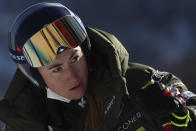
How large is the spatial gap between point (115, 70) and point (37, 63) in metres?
0.39

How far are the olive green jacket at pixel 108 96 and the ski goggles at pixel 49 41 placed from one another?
18 cm

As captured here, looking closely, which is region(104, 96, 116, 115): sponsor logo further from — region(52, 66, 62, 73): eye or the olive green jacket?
region(52, 66, 62, 73): eye

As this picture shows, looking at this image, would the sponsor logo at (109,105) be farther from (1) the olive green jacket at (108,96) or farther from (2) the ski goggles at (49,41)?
(2) the ski goggles at (49,41)

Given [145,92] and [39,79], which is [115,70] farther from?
[39,79]

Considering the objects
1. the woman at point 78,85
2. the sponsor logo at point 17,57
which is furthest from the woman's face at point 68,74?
the sponsor logo at point 17,57

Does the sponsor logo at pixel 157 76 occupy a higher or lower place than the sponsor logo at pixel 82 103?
higher

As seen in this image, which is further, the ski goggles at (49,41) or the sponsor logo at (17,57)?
the sponsor logo at (17,57)

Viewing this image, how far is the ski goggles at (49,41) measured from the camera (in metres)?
1.96

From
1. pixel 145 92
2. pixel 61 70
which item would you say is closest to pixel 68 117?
pixel 61 70

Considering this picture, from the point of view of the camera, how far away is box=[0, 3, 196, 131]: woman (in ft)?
6.41

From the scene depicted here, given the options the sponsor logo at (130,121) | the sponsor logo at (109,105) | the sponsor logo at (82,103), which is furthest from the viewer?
the sponsor logo at (82,103)

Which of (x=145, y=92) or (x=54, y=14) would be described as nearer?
(x=145, y=92)

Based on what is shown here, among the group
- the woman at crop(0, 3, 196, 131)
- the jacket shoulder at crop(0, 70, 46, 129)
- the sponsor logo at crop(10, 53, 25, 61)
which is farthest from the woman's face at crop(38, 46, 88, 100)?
the jacket shoulder at crop(0, 70, 46, 129)

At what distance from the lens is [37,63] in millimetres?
2004
